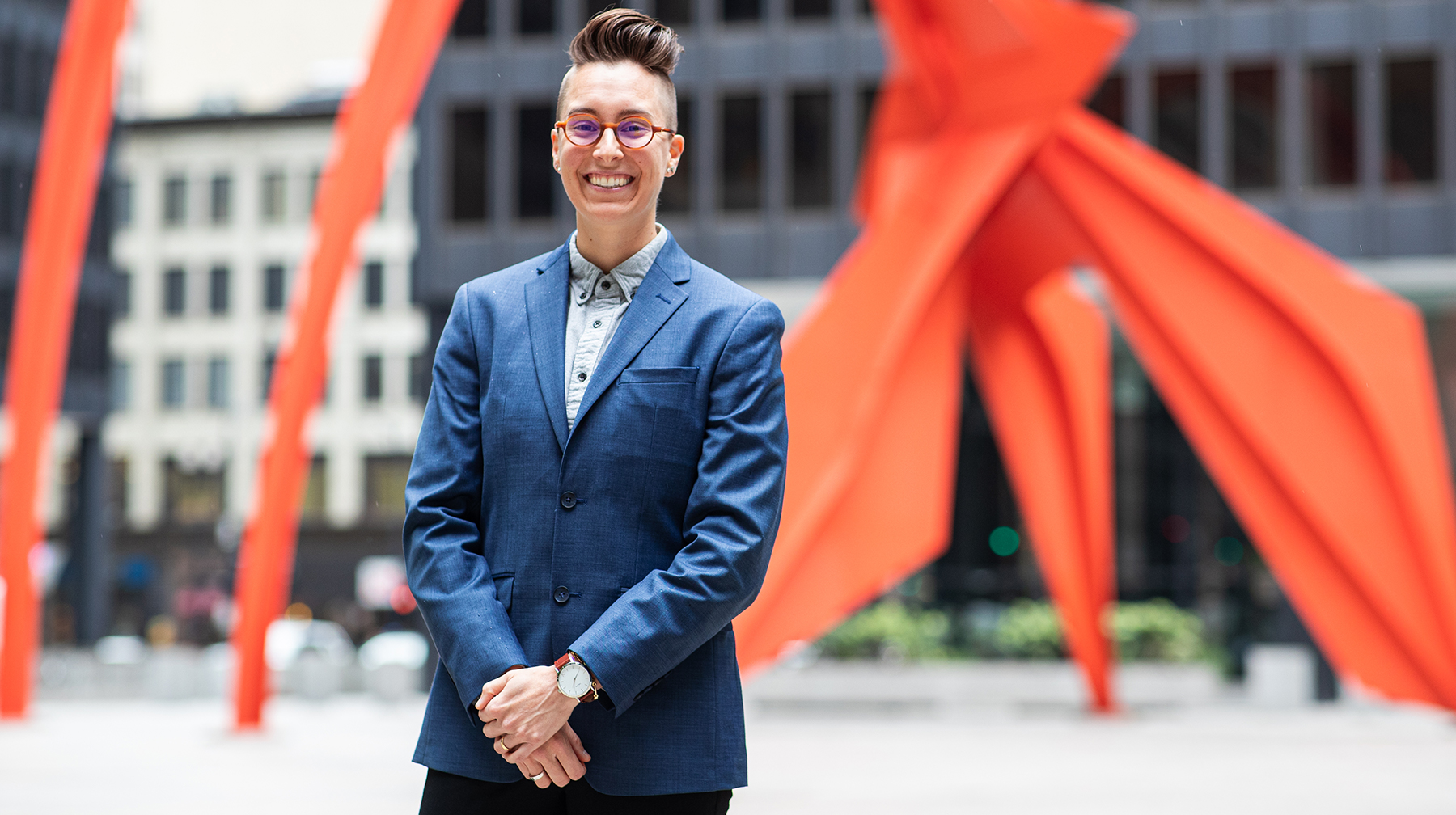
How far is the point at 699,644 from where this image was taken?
8.95ft

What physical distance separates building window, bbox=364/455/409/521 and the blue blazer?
5235 centimetres

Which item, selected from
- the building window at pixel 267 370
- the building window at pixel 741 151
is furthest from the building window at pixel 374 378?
the building window at pixel 741 151

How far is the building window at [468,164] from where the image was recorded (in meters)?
31.7

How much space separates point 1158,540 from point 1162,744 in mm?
19627

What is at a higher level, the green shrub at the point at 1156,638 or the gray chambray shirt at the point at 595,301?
the gray chambray shirt at the point at 595,301

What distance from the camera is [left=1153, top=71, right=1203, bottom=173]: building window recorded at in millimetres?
30312

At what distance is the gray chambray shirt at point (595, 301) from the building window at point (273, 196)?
184 feet

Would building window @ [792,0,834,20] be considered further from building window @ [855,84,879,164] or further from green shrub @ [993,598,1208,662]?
green shrub @ [993,598,1208,662]

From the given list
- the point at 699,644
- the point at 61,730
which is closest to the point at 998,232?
the point at 61,730

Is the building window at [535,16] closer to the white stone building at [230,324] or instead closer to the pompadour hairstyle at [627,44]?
the white stone building at [230,324]

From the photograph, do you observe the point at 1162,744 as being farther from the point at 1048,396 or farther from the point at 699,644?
the point at 699,644

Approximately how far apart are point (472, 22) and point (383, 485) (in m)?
26.0

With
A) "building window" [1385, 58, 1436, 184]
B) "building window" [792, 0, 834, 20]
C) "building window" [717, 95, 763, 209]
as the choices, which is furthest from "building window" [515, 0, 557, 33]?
"building window" [1385, 58, 1436, 184]

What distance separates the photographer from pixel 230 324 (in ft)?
187
